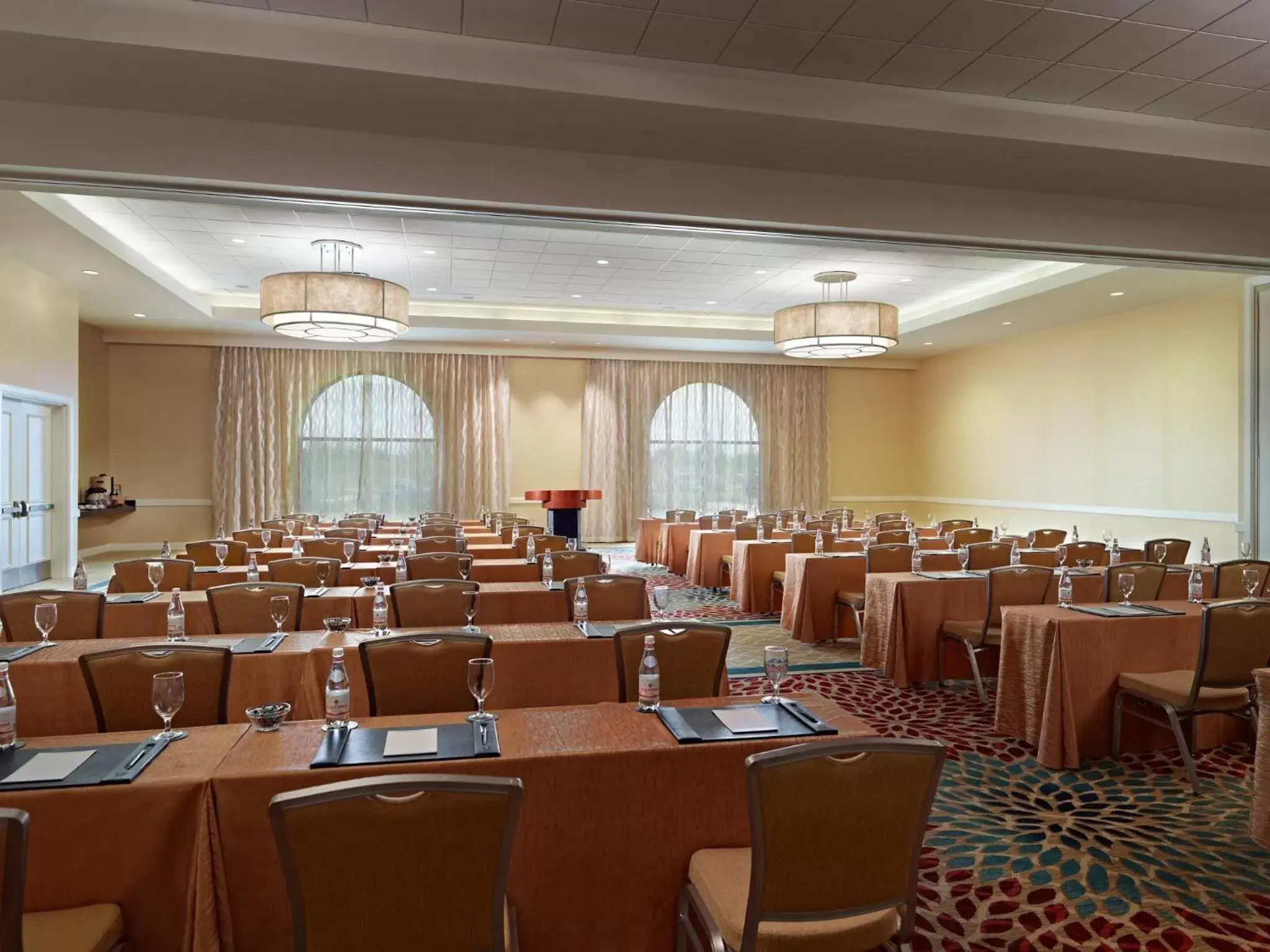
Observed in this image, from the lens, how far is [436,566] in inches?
226

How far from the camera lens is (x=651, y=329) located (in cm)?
1392

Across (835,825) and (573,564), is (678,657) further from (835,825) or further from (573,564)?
(573,564)

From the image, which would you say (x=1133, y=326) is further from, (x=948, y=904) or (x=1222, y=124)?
(x=948, y=904)

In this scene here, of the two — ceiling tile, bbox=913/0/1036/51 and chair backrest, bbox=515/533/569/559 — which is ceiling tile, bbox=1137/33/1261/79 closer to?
ceiling tile, bbox=913/0/1036/51

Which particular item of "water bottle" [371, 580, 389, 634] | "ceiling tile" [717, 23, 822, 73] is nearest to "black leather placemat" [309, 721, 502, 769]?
"water bottle" [371, 580, 389, 634]

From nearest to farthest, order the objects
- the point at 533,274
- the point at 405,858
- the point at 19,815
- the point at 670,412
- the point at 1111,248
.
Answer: the point at 19,815
the point at 405,858
the point at 1111,248
the point at 533,274
the point at 670,412

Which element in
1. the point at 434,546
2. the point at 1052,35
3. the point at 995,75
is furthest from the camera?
the point at 434,546

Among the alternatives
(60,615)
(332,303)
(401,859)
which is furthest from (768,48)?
(332,303)

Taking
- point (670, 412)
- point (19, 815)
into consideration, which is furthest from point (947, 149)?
point (670, 412)

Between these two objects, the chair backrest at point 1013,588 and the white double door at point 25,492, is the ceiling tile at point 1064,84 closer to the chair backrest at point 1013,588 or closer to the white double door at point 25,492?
the chair backrest at point 1013,588

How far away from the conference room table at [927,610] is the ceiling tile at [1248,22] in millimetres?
3325

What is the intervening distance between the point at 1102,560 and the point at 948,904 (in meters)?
5.36

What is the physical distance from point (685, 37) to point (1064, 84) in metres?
2.48

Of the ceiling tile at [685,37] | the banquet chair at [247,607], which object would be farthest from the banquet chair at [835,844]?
the ceiling tile at [685,37]
